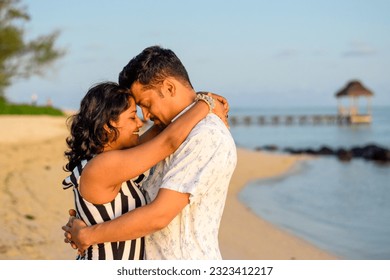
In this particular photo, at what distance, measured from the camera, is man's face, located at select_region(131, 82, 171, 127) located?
248 cm

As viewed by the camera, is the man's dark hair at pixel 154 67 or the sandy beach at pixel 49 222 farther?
the sandy beach at pixel 49 222

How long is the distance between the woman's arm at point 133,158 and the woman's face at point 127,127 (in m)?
0.13

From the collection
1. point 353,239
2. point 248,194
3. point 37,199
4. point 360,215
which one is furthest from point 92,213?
point 248,194

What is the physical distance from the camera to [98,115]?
2471mm

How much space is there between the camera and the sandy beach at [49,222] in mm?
7305

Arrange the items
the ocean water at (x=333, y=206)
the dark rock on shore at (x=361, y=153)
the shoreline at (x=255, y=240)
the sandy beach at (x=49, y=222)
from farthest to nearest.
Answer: the dark rock on shore at (x=361, y=153), the ocean water at (x=333, y=206), the shoreline at (x=255, y=240), the sandy beach at (x=49, y=222)

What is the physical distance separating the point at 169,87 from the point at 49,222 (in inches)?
252

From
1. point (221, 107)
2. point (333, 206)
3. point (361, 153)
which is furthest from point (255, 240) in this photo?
point (361, 153)

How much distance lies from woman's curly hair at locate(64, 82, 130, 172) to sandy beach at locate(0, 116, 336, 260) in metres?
4.49

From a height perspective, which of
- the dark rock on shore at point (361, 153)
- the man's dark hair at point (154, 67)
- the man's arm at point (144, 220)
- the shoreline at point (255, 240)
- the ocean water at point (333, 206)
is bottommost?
the dark rock on shore at point (361, 153)

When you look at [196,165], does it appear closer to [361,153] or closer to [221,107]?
[221,107]

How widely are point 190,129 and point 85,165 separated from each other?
42 cm

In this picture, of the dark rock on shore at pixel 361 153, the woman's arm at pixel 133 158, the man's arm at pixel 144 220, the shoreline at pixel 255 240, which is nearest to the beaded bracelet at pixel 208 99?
the woman's arm at pixel 133 158

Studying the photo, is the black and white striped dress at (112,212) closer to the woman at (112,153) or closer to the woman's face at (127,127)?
the woman at (112,153)
